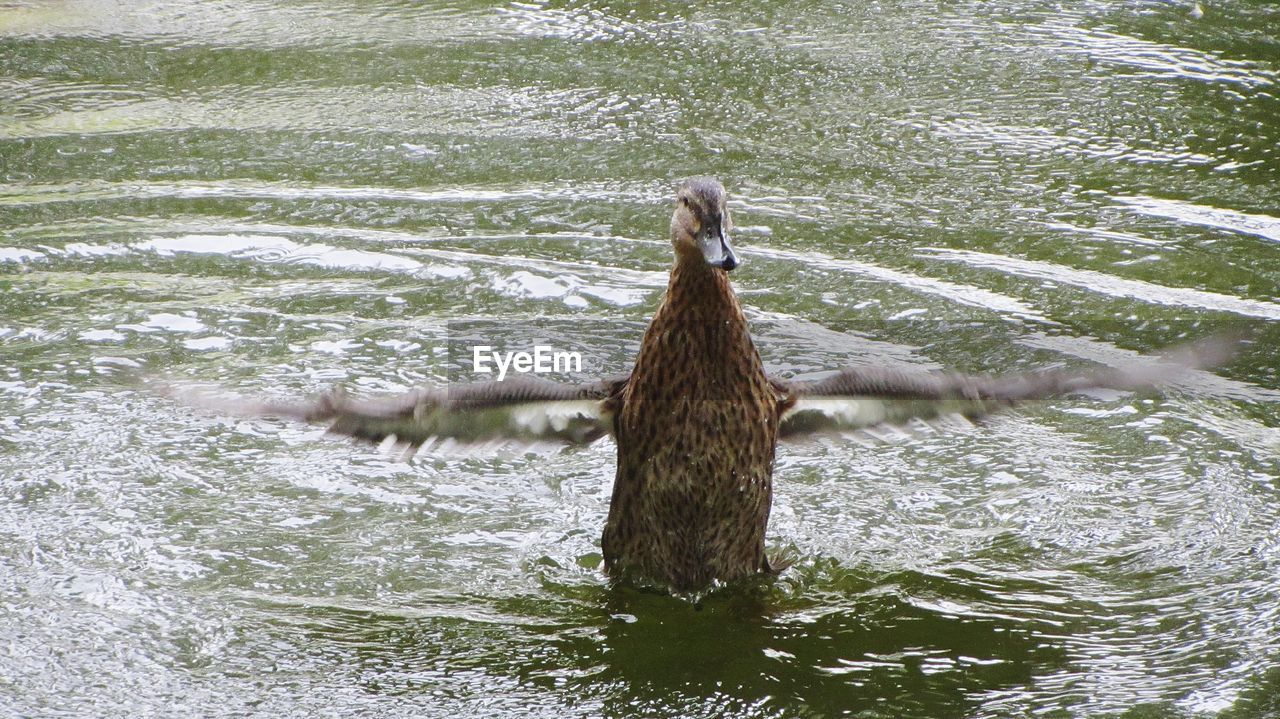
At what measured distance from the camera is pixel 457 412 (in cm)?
429

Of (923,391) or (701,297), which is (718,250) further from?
(923,391)

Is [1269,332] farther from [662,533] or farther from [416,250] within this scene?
[416,250]

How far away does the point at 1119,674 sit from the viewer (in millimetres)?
4250

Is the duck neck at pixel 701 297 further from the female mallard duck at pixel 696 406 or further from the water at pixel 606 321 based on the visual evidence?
the water at pixel 606 321

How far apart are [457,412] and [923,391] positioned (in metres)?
1.31

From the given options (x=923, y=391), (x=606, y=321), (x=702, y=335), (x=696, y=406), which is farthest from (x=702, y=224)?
(x=606, y=321)

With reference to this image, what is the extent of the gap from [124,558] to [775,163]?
14.1 ft

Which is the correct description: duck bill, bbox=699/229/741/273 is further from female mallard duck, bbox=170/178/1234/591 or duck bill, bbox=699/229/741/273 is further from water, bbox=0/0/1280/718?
water, bbox=0/0/1280/718

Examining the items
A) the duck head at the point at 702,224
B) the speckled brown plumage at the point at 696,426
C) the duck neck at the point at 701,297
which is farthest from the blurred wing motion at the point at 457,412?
the duck head at the point at 702,224

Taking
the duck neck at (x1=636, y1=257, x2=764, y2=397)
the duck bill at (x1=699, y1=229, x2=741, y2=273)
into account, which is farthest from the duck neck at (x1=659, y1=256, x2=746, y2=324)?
the duck bill at (x1=699, y1=229, x2=741, y2=273)

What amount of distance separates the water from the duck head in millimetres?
1092

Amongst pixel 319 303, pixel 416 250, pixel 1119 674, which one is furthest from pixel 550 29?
pixel 1119 674

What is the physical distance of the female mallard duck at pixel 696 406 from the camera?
4316mm

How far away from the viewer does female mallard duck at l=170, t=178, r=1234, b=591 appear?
14.2 ft
